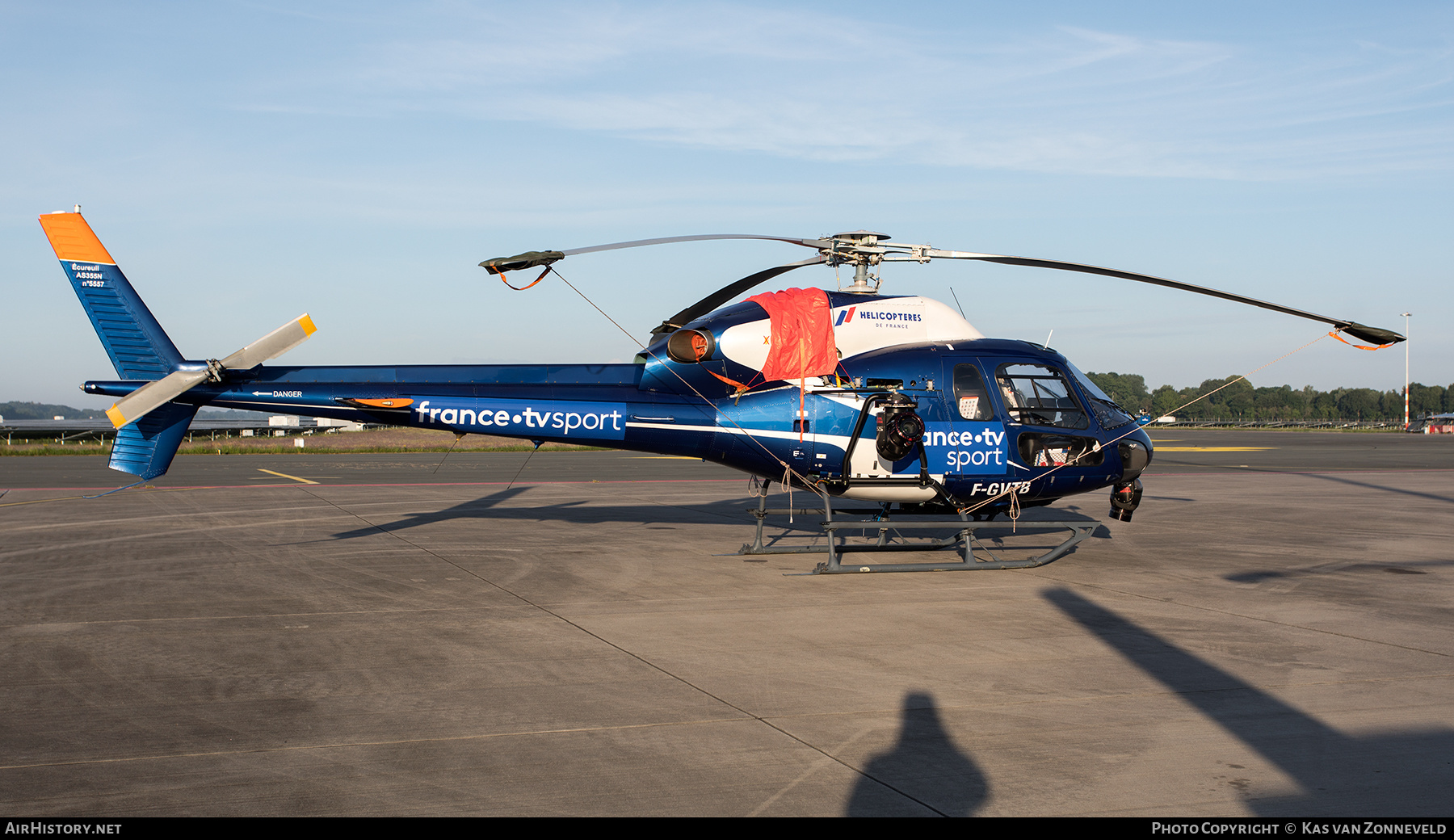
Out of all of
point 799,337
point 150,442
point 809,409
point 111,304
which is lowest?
→ point 150,442

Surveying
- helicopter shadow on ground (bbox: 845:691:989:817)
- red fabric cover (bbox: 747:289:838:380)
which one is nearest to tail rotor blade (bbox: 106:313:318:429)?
red fabric cover (bbox: 747:289:838:380)

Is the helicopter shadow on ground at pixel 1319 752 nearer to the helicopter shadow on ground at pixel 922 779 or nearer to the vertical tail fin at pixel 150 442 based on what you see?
A: the helicopter shadow on ground at pixel 922 779

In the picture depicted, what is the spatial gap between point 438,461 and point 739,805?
36.4 meters

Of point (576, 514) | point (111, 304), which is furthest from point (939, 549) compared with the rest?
point (111, 304)

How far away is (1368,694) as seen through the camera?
6926 mm

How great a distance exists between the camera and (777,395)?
1323cm

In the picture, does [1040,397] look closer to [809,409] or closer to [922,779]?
[809,409]

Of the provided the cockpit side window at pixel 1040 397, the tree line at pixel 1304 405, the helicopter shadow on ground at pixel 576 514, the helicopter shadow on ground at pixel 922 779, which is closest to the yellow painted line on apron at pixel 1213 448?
the helicopter shadow on ground at pixel 576 514

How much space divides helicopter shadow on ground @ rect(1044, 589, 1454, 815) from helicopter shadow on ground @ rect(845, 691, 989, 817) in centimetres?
145

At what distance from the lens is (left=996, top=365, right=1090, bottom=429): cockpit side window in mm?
13266

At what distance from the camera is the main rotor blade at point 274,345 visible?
41.3ft

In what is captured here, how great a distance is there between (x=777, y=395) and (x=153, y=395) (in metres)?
8.20

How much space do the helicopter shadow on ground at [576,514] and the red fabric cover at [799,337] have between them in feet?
19.5

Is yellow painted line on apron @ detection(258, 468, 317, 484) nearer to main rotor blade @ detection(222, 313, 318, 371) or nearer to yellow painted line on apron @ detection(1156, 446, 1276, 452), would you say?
main rotor blade @ detection(222, 313, 318, 371)
